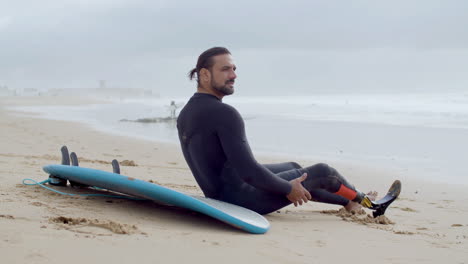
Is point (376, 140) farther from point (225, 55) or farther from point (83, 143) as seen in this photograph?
point (225, 55)

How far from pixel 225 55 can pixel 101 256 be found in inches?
77.2

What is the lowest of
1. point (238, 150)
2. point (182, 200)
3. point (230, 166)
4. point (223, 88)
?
point (182, 200)

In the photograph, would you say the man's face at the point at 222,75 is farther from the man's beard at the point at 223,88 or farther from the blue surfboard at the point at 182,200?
the blue surfboard at the point at 182,200

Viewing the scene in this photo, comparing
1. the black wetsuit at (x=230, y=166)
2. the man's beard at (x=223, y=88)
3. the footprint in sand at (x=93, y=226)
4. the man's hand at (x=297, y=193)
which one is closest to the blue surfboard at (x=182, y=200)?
the black wetsuit at (x=230, y=166)

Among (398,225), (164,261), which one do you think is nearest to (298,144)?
(398,225)

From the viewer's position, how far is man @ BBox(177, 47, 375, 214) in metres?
3.88

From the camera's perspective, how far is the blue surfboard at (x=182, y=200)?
358 centimetres

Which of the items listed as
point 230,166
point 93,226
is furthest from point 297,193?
point 93,226

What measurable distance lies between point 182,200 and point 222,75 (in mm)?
953

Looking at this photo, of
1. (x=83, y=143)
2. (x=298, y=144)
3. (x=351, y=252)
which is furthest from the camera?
(x=298, y=144)

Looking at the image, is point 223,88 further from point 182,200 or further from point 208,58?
point 182,200

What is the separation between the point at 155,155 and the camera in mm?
9672

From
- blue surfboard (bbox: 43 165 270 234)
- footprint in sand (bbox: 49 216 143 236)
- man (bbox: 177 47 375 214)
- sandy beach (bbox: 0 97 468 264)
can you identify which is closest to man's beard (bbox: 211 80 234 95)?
man (bbox: 177 47 375 214)

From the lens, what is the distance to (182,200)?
3.76 meters
